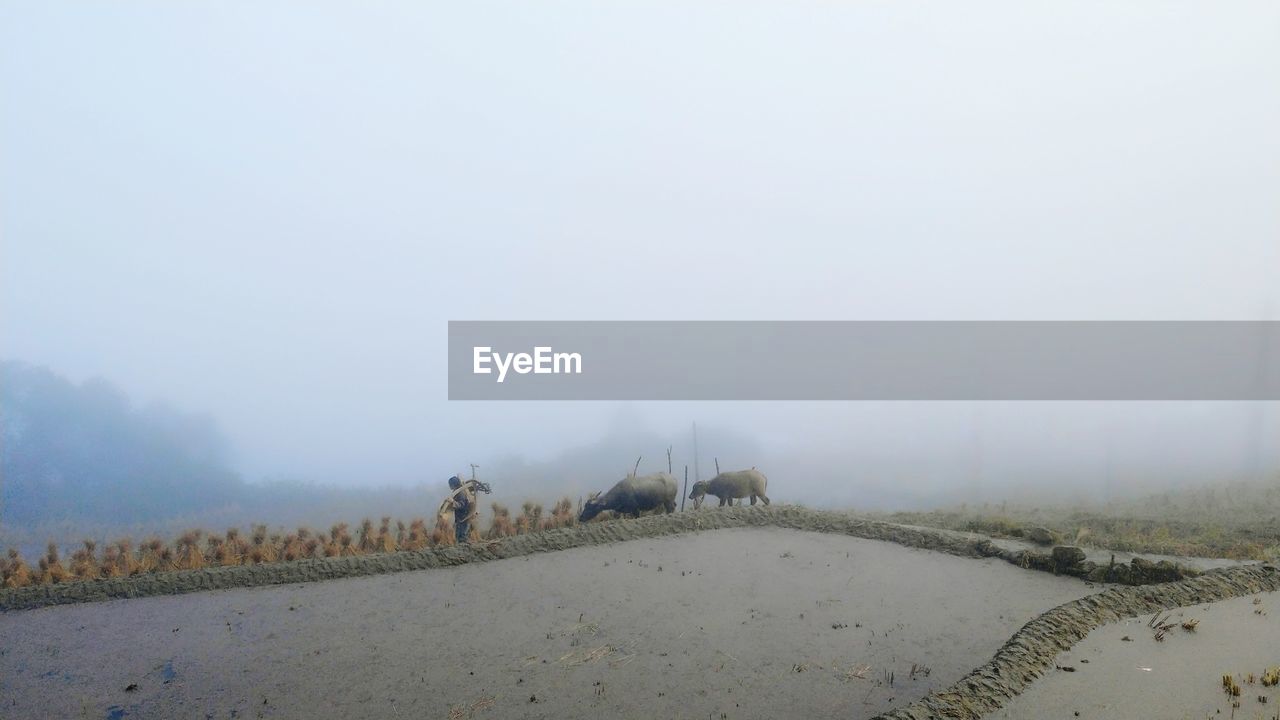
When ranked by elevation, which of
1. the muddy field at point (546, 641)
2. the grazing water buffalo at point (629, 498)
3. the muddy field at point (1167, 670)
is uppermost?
the grazing water buffalo at point (629, 498)

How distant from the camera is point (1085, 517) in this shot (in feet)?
62.2

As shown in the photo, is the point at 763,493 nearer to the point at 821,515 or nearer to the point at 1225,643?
the point at 821,515

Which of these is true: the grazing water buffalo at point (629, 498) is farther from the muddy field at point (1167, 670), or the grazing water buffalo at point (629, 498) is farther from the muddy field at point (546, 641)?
the muddy field at point (1167, 670)

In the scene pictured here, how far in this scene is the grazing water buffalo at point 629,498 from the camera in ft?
57.9

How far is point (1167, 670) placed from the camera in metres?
7.97

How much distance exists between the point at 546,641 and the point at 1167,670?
7260 millimetres

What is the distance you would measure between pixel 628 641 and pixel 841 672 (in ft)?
8.71

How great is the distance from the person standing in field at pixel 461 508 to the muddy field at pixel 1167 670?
11595mm

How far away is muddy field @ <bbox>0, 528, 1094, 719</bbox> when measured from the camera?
750 centimetres

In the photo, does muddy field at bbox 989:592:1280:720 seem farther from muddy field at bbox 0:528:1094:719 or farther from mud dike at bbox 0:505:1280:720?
muddy field at bbox 0:528:1094:719

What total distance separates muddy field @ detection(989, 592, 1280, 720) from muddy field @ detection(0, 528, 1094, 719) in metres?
0.99

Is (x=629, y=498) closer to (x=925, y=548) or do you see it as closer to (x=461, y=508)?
(x=461, y=508)

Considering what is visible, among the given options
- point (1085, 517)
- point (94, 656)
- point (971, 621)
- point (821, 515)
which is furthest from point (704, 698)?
point (1085, 517)

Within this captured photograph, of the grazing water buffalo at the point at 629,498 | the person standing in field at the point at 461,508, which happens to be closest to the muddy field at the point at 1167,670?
the grazing water buffalo at the point at 629,498
